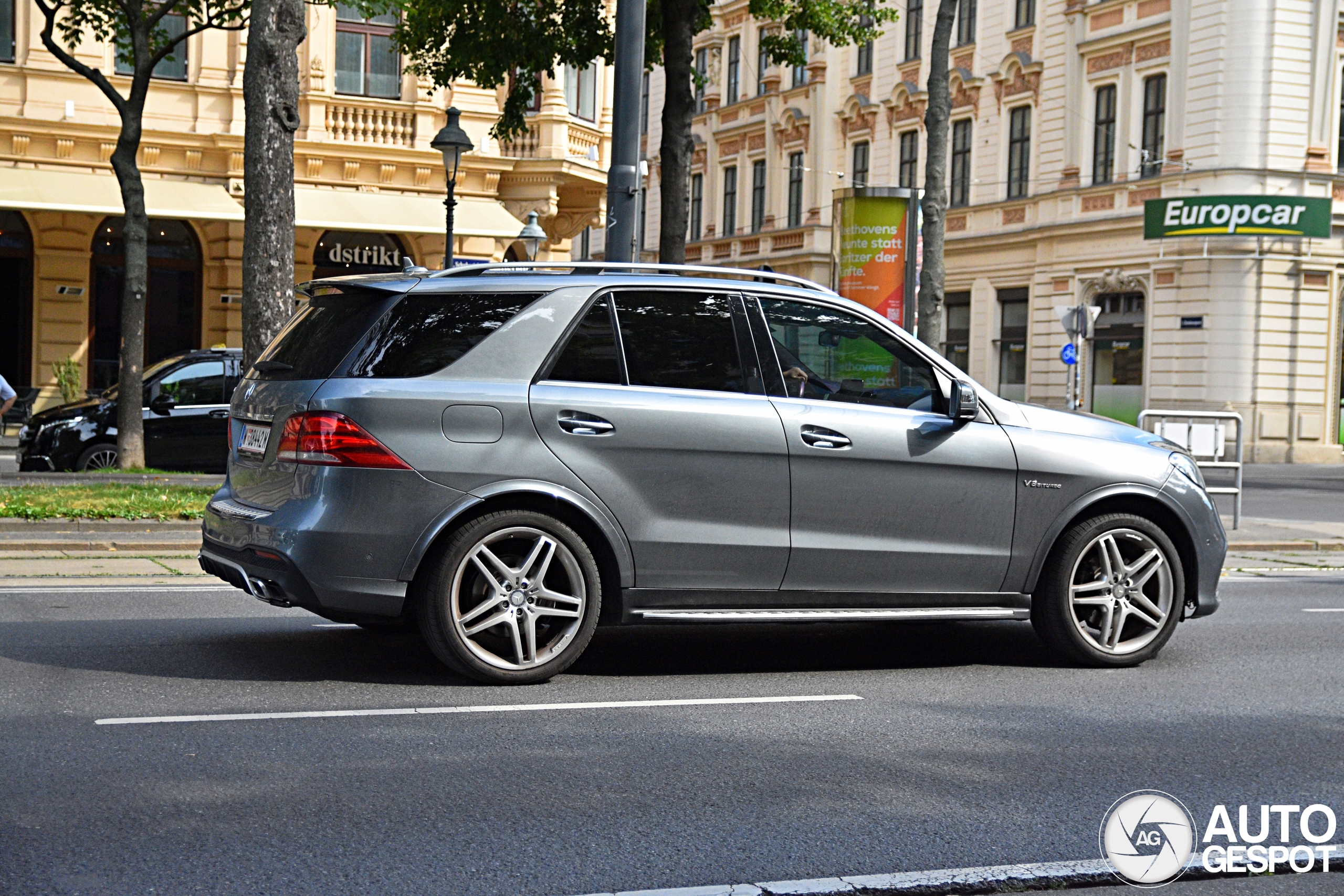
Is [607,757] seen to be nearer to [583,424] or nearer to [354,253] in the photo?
[583,424]

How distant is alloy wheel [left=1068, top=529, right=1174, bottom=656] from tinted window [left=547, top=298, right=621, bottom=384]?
242cm

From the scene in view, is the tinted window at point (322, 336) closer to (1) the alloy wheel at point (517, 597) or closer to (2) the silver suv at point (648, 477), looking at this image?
(2) the silver suv at point (648, 477)

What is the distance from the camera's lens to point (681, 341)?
7.03 metres

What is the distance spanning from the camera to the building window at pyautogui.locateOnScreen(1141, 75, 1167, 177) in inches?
1419

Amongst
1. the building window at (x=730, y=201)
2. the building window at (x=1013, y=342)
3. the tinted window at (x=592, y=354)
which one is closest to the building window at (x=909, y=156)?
the building window at (x=1013, y=342)

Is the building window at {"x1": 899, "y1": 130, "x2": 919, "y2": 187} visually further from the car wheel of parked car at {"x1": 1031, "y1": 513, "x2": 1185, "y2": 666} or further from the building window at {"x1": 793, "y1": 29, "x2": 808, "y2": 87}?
→ the car wheel of parked car at {"x1": 1031, "y1": 513, "x2": 1185, "y2": 666}

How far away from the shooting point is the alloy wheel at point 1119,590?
298 inches

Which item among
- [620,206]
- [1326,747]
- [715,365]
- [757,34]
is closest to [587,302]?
[715,365]

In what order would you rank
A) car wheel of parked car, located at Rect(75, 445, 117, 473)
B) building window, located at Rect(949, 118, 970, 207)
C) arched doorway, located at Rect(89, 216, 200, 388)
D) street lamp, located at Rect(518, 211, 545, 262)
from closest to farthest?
car wheel of parked car, located at Rect(75, 445, 117, 473)
street lamp, located at Rect(518, 211, 545, 262)
arched doorway, located at Rect(89, 216, 200, 388)
building window, located at Rect(949, 118, 970, 207)

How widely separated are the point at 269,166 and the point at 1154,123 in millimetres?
26444

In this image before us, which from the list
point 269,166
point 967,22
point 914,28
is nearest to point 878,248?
point 269,166

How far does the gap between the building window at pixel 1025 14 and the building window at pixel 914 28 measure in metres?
4.06

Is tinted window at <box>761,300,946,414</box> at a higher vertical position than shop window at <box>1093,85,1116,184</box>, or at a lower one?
lower

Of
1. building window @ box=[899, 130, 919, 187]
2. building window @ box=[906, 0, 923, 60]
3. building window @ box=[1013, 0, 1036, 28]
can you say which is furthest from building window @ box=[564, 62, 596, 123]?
building window @ box=[906, 0, 923, 60]
